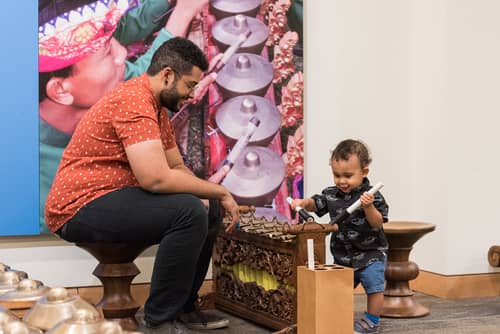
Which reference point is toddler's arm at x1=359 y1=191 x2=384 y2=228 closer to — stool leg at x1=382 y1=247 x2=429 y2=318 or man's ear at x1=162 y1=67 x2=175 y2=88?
stool leg at x1=382 y1=247 x2=429 y2=318

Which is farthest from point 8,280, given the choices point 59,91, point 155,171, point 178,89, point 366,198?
point 59,91

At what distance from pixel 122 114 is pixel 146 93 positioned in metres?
0.13

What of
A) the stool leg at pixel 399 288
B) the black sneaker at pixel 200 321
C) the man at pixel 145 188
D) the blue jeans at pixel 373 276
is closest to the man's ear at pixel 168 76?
the man at pixel 145 188

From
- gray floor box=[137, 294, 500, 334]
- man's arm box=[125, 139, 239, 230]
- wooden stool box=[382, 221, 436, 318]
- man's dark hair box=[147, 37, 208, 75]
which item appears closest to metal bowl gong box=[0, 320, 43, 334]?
man's arm box=[125, 139, 239, 230]

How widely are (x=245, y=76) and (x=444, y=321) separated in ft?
4.63

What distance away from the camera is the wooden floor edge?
11.8 ft

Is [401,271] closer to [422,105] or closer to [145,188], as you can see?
[422,105]

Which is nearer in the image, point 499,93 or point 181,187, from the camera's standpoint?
point 181,187

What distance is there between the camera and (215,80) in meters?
3.36

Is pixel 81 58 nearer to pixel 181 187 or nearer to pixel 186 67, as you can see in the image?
pixel 186 67

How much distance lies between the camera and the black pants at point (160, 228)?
2.48 m

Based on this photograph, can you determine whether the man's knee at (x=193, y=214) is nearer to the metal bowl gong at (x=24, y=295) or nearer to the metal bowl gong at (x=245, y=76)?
the metal bowl gong at (x=245, y=76)

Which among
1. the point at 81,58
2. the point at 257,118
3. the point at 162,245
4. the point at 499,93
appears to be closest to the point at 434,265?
the point at 499,93

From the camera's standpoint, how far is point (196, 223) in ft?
8.14
